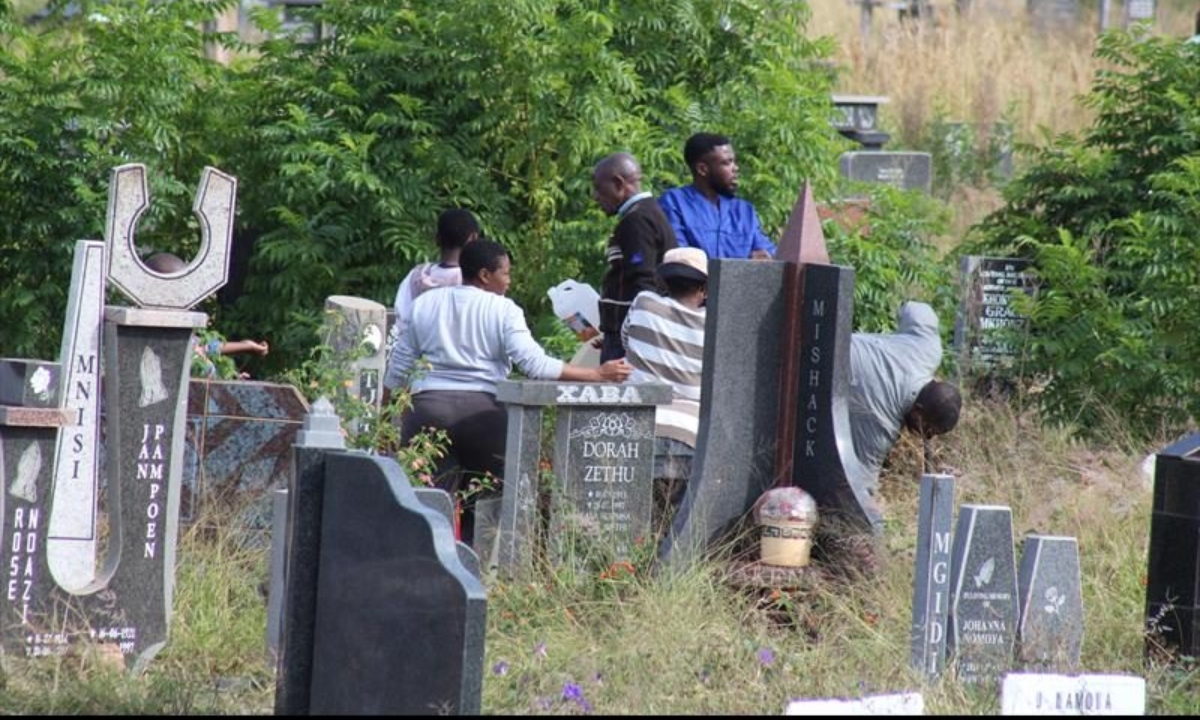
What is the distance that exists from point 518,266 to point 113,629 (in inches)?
241

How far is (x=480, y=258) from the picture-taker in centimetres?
912

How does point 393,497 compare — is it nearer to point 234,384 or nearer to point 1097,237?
point 234,384

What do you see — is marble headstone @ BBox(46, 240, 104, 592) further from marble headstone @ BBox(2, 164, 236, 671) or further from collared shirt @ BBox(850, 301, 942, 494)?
collared shirt @ BBox(850, 301, 942, 494)

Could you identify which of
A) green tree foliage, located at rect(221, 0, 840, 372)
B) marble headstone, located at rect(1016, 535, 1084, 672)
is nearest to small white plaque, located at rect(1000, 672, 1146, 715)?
marble headstone, located at rect(1016, 535, 1084, 672)

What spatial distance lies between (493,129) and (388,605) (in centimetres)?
771

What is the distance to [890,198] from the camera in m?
13.9

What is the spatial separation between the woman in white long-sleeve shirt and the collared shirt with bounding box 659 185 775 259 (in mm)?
1233

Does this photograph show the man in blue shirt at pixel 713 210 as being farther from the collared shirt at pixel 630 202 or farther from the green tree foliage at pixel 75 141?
the green tree foliage at pixel 75 141

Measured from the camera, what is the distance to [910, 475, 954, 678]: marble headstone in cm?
699

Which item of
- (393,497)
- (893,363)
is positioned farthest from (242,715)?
(893,363)

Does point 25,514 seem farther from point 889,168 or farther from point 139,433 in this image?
point 889,168

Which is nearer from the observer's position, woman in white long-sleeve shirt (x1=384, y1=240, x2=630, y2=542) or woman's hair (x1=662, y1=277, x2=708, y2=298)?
woman in white long-sleeve shirt (x1=384, y1=240, x2=630, y2=542)

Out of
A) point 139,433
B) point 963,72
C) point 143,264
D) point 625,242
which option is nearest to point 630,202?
point 625,242

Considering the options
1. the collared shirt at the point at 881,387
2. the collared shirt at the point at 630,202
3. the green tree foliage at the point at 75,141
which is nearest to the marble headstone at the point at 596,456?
the collared shirt at the point at 881,387
